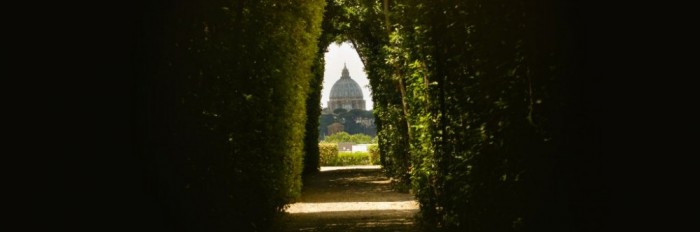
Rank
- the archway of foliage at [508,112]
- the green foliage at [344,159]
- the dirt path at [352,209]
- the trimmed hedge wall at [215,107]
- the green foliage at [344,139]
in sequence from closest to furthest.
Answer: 1. the archway of foliage at [508,112]
2. the trimmed hedge wall at [215,107]
3. the dirt path at [352,209]
4. the green foliage at [344,159]
5. the green foliage at [344,139]

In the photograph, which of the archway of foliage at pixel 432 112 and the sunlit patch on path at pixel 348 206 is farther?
the sunlit patch on path at pixel 348 206

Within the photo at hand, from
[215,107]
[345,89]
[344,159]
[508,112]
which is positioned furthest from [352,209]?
[345,89]

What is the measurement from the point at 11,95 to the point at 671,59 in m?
3.32

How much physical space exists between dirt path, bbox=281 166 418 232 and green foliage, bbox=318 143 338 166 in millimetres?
23305

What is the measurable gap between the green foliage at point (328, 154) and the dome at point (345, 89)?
11466cm

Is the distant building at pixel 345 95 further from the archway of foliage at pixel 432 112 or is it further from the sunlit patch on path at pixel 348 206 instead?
the archway of foliage at pixel 432 112

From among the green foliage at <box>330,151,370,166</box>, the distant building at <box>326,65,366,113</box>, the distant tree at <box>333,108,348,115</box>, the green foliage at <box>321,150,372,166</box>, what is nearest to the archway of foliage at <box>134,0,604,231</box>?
the green foliage at <box>321,150,372,166</box>

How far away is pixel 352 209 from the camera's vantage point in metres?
15.2

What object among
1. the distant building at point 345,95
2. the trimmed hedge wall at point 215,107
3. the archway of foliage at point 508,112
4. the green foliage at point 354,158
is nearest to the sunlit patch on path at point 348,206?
the trimmed hedge wall at point 215,107

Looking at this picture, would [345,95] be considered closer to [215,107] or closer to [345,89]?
[345,89]

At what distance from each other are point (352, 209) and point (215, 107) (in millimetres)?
8896

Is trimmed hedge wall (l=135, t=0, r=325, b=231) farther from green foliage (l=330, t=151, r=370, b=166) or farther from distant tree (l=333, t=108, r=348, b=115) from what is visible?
distant tree (l=333, t=108, r=348, b=115)

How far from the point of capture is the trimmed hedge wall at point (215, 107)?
171 inches

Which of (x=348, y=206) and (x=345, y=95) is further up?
(x=345, y=95)
